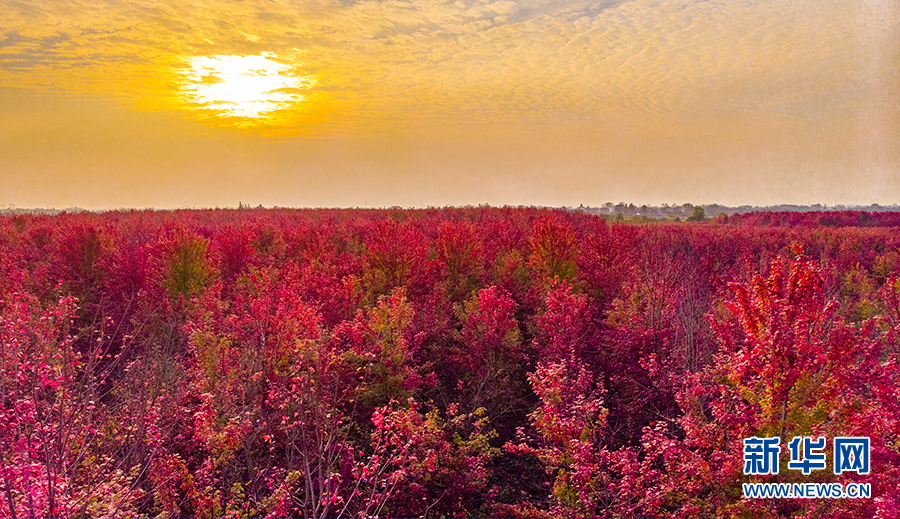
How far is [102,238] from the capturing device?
18.3 m

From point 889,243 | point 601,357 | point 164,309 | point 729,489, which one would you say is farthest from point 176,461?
point 889,243

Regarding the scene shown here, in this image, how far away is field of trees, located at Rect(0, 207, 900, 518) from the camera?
4742 mm

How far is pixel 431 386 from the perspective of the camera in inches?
436

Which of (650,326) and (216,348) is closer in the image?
(216,348)

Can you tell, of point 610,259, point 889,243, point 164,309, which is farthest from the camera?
point 889,243

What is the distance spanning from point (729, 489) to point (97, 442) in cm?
729

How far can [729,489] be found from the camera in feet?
A: 17.1

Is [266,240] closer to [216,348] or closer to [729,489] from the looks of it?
[216,348]

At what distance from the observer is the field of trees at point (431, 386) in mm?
4742

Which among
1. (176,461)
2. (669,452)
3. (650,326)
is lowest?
(176,461)

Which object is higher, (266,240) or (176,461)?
(266,240)

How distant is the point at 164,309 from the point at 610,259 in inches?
520

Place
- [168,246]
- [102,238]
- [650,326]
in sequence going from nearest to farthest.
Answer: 1. [650,326]
2. [168,246]
3. [102,238]

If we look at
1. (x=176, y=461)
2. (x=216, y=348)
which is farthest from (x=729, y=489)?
(x=216, y=348)
